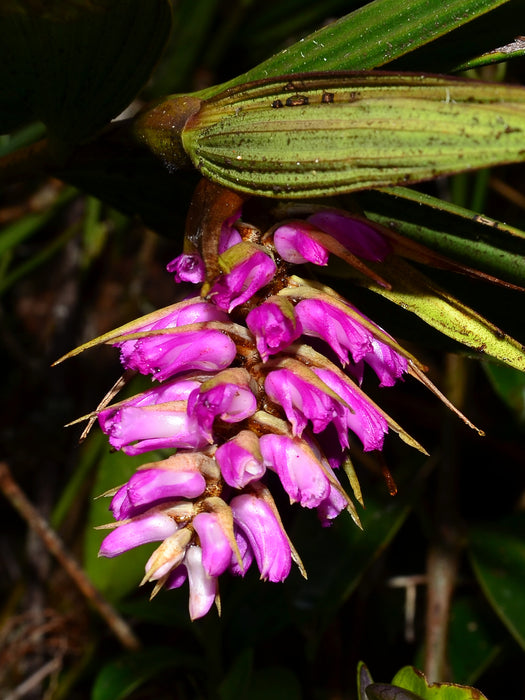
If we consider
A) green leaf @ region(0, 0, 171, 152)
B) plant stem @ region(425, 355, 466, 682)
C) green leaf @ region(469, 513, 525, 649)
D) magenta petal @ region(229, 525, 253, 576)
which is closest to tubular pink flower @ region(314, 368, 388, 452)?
magenta petal @ region(229, 525, 253, 576)

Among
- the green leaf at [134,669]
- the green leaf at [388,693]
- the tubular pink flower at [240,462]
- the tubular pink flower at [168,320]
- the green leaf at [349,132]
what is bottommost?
the green leaf at [134,669]

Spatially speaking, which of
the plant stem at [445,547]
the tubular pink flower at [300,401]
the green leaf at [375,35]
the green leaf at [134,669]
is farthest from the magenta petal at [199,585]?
the plant stem at [445,547]

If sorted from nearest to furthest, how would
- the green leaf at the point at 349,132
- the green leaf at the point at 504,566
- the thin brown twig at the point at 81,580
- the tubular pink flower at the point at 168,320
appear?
the green leaf at the point at 349,132, the tubular pink flower at the point at 168,320, the green leaf at the point at 504,566, the thin brown twig at the point at 81,580

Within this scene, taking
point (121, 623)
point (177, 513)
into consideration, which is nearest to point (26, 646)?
point (121, 623)

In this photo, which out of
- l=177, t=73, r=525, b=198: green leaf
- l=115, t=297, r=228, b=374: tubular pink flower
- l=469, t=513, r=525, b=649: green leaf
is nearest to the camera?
l=177, t=73, r=525, b=198: green leaf

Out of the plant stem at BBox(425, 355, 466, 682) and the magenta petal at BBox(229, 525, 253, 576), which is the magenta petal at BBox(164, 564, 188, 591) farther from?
the plant stem at BBox(425, 355, 466, 682)

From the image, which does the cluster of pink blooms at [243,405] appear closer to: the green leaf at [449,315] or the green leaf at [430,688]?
the green leaf at [449,315]

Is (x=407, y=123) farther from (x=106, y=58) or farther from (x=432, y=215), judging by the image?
(x=106, y=58)
